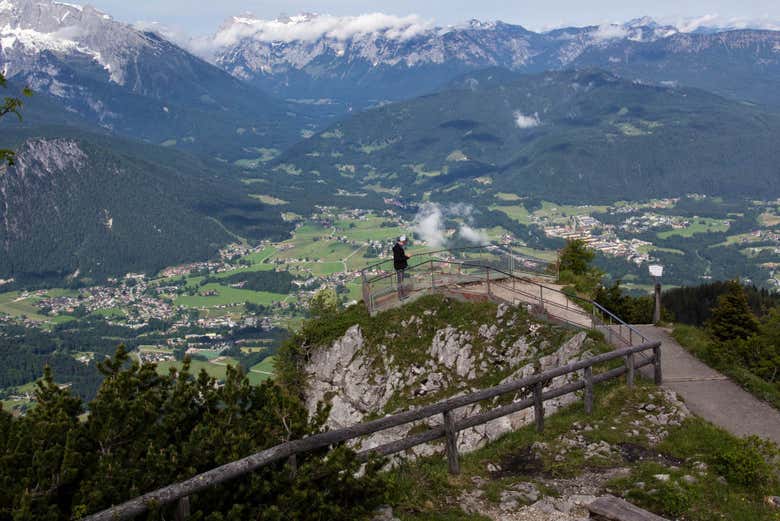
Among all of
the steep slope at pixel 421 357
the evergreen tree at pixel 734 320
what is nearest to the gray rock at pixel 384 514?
the steep slope at pixel 421 357

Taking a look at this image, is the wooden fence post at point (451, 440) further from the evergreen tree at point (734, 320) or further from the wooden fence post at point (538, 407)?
the evergreen tree at point (734, 320)

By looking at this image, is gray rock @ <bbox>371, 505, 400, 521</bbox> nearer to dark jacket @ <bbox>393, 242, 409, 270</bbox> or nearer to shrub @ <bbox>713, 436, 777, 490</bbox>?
shrub @ <bbox>713, 436, 777, 490</bbox>

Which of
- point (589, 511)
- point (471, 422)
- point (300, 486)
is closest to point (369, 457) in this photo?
point (300, 486)

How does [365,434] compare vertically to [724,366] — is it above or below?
above

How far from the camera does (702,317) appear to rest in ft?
235

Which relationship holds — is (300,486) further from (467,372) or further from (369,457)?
(467,372)

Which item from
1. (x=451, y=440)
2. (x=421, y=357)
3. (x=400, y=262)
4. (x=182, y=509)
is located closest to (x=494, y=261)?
(x=400, y=262)

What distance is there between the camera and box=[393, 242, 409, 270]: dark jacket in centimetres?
2669

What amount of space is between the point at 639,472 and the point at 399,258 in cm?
1658

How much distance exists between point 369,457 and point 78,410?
439cm

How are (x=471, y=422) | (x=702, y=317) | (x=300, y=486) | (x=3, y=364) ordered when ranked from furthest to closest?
(x=3, y=364)
(x=702, y=317)
(x=471, y=422)
(x=300, y=486)

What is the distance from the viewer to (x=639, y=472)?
1145cm

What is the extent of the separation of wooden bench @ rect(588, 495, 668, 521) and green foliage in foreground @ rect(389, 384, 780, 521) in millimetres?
746

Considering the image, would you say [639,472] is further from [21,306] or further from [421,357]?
[21,306]
